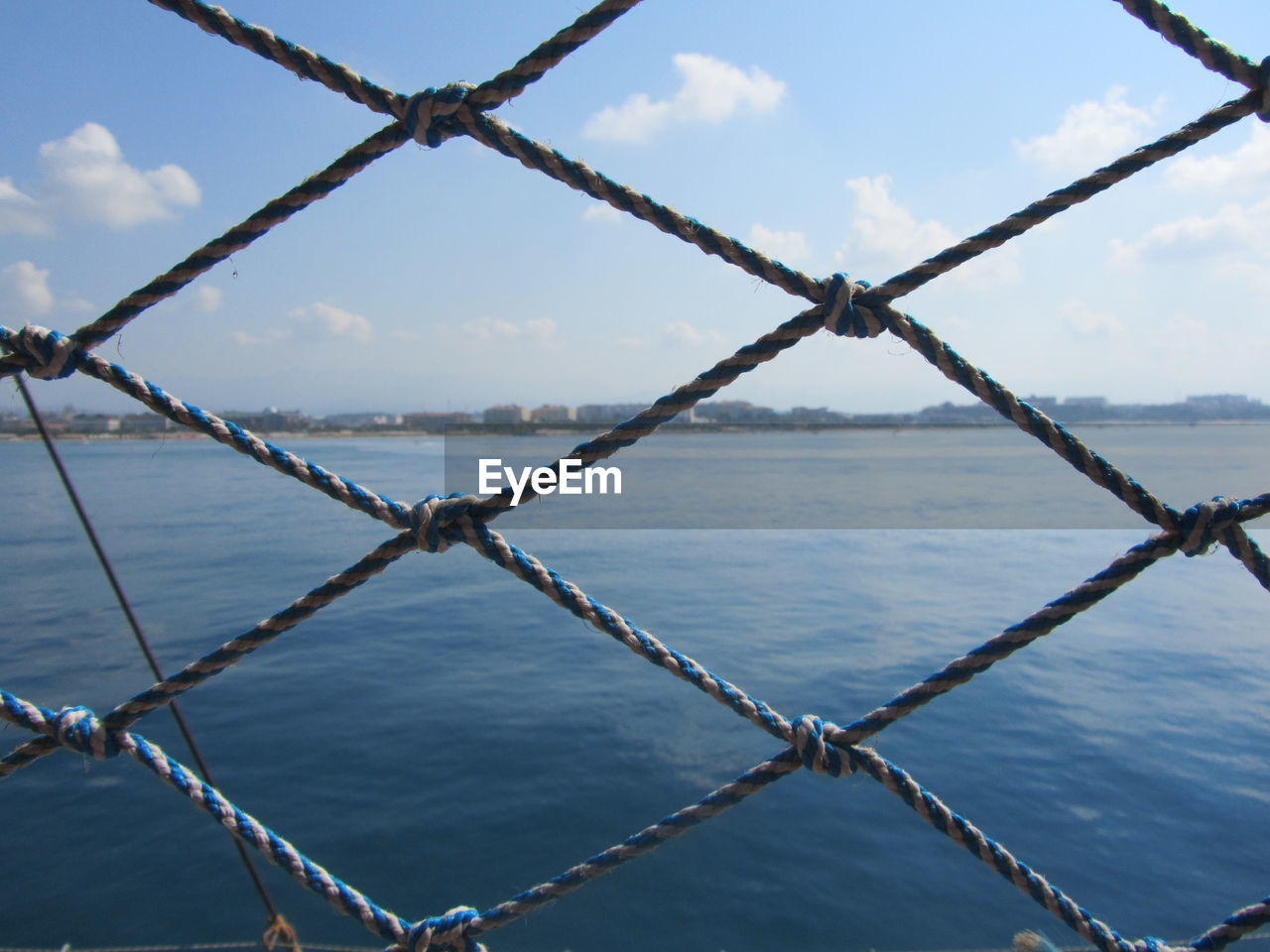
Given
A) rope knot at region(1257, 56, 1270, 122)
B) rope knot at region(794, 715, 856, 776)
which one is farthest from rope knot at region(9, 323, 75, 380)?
rope knot at region(1257, 56, 1270, 122)

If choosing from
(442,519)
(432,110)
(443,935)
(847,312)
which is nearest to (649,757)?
(443,935)

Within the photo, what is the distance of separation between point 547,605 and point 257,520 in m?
16.1

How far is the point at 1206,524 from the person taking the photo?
123cm

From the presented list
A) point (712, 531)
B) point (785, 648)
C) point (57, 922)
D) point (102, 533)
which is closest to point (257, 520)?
point (102, 533)

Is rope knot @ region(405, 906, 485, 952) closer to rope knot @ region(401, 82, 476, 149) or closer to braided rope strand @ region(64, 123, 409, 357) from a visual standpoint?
braided rope strand @ region(64, 123, 409, 357)

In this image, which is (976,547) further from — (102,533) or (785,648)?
(102,533)

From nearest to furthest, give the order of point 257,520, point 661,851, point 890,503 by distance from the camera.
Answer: point 661,851, point 257,520, point 890,503

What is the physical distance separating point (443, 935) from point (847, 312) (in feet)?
4.17

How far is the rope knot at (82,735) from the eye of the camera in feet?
4.64

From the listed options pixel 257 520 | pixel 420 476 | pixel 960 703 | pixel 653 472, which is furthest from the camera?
pixel 653 472

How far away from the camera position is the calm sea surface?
5.28 metres

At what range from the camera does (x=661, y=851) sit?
19.3ft

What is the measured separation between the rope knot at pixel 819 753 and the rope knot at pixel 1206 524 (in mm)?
642

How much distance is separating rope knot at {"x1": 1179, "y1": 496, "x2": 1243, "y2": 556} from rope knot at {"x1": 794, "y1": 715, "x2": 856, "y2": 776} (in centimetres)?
64
